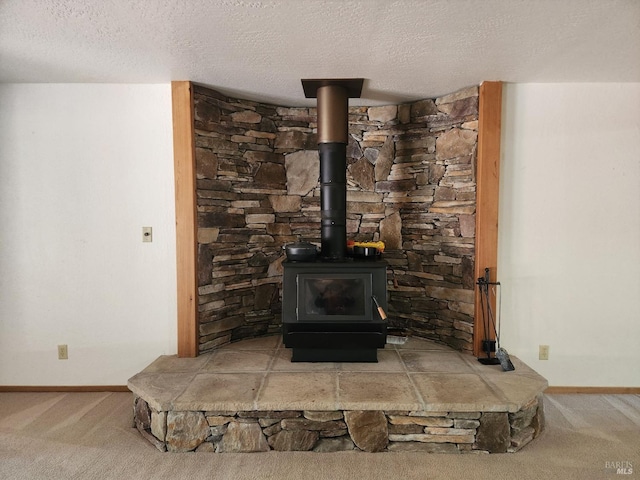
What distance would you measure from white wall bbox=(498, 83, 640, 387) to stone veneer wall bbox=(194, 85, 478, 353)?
1.05ft

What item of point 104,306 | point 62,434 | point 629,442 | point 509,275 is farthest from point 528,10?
point 62,434

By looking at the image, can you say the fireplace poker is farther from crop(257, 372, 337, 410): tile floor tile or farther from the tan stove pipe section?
the tan stove pipe section

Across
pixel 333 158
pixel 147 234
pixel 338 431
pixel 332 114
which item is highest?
pixel 332 114

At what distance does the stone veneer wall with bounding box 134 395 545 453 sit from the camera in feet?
6.14

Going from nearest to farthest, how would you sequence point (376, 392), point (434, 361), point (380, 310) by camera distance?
point (376, 392)
point (380, 310)
point (434, 361)

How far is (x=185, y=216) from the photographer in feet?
8.00

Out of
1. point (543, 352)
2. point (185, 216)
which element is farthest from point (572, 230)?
point (185, 216)

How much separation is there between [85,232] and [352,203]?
2.00m

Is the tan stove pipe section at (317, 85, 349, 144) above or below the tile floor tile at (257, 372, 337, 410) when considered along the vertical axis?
above

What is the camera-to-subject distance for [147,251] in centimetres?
255

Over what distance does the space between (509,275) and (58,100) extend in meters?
3.42

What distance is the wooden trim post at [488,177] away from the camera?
2400 millimetres

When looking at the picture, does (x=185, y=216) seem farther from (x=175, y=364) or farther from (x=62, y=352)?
(x=62, y=352)

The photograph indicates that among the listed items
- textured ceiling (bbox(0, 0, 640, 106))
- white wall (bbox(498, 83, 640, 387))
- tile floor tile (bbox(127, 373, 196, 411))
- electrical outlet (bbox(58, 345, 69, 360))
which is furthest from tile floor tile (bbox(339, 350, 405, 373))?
electrical outlet (bbox(58, 345, 69, 360))
